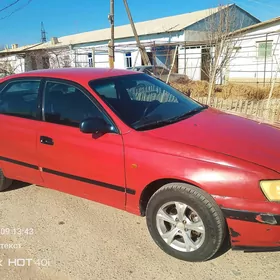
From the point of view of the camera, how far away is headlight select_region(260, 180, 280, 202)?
222cm

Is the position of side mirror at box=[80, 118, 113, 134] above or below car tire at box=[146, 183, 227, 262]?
above

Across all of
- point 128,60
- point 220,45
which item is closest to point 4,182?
point 220,45

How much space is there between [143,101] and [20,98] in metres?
1.48

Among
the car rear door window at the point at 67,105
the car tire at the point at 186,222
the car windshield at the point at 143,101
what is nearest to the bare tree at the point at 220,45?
the car windshield at the point at 143,101

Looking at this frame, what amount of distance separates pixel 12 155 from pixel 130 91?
1.57 meters

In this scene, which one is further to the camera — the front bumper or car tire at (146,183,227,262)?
car tire at (146,183,227,262)

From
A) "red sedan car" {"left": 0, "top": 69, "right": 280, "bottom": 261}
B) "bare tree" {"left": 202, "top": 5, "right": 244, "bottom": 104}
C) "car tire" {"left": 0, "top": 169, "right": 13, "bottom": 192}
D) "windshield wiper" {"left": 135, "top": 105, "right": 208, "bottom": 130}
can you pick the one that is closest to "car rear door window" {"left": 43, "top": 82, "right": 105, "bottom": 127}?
"red sedan car" {"left": 0, "top": 69, "right": 280, "bottom": 261}

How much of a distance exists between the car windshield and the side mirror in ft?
0.56

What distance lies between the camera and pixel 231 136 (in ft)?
9.01

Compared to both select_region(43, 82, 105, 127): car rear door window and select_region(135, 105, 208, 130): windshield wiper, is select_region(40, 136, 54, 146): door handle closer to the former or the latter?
select_region(43, 82, 105, 127): car rear door window

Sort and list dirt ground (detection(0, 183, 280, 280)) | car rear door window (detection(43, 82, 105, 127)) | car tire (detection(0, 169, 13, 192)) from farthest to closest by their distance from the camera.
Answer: car tire (detection(0, 169, 13, 192)) < car rear door window (detection(43, 82, 105, 127)) < dirt ground (detection(0, 183, 280, 280))

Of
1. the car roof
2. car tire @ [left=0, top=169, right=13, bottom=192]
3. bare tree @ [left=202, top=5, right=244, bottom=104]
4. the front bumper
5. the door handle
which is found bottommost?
car tire @ [left=0, top=169, right=13, bottom=192]

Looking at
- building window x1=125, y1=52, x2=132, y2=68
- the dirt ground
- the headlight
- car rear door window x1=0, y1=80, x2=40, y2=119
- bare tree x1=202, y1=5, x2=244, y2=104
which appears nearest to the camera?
the headlight

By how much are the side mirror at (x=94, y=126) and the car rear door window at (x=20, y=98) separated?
35.7 inches
